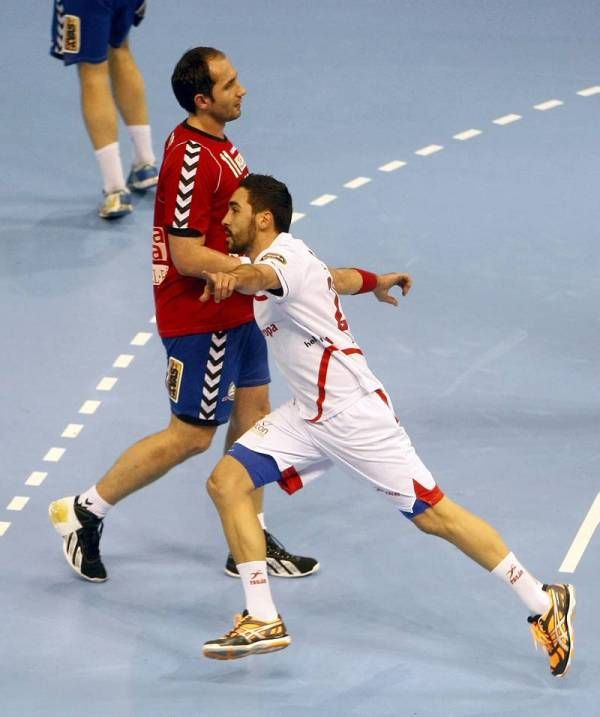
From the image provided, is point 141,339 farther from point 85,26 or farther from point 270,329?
point 270,329

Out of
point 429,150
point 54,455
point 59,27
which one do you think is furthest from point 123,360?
point 429,150

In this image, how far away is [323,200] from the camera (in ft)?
33.4

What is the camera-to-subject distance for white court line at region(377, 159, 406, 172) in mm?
10648

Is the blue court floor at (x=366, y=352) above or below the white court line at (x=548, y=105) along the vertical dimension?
below

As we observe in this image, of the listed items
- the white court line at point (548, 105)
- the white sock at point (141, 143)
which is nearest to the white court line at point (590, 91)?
the white court line at point (548, 105)

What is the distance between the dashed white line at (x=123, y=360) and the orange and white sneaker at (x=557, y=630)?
306 cm

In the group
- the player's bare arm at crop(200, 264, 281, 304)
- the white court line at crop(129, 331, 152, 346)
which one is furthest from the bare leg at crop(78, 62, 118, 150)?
the player's bare arm at crop(200, 264, 281, 304)

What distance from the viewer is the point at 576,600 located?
6320 mm

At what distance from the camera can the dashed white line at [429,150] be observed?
10.9 meters

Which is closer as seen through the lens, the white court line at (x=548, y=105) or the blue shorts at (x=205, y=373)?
the blue shorts at (x=205, y=373)

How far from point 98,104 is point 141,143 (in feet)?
1.60

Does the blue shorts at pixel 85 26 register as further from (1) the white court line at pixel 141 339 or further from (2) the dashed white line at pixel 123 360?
(2) the dashed white line at pixel 123 360

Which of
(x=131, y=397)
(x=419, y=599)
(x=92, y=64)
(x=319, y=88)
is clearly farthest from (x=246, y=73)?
(x=419, y=599)

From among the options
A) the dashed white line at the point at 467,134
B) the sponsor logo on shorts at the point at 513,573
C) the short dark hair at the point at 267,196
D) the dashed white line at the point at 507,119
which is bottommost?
the dashed white line at the point at 467,134
